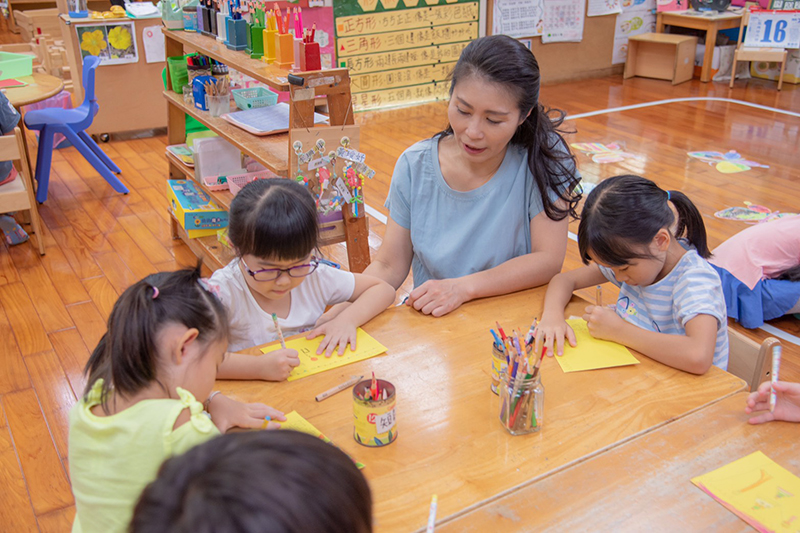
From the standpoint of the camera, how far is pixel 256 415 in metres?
1.24

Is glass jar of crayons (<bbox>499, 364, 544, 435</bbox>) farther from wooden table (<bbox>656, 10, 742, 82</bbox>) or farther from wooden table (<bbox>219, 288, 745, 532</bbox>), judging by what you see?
wooden table (<bbox>656, 10, 742, 82</bbox>)

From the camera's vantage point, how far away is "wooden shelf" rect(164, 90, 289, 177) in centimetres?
250

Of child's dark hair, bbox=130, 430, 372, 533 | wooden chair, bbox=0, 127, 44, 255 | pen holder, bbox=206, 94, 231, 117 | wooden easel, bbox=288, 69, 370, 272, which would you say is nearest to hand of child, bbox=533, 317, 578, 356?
child's dark hair, bbox=130, 430, 372, 533

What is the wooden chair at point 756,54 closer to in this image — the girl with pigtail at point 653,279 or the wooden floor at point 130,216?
the wooden floor at point 130,216

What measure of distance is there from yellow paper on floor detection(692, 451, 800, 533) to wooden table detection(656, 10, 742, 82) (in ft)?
22.4

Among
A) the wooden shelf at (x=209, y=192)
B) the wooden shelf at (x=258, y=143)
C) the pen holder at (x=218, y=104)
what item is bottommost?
the wooden shelf at (x=209, y=192)

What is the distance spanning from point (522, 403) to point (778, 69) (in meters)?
7.34

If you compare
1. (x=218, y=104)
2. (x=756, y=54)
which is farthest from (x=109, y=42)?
(x=756, y=54)

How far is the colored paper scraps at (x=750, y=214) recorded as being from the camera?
13.0ft

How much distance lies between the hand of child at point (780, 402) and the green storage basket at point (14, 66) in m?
4.62

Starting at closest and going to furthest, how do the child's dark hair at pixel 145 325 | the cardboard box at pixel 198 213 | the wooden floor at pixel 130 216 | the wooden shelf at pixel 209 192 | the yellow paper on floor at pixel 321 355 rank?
the child's dark hair at pixel 145 325, the yellow paper on floor at pixel 321 355, the wooden floor at pixel 130 216, the wooden shelf at pixel 209 192, the cardboard box at pixel 198 213

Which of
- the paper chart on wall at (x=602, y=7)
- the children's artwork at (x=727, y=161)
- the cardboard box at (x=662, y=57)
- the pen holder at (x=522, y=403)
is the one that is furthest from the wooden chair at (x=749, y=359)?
the paper chart on wall at (x=602, y=7)

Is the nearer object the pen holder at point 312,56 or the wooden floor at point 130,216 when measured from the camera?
the wooden floor at point 130,216

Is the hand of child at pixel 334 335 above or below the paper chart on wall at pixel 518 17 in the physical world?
below
